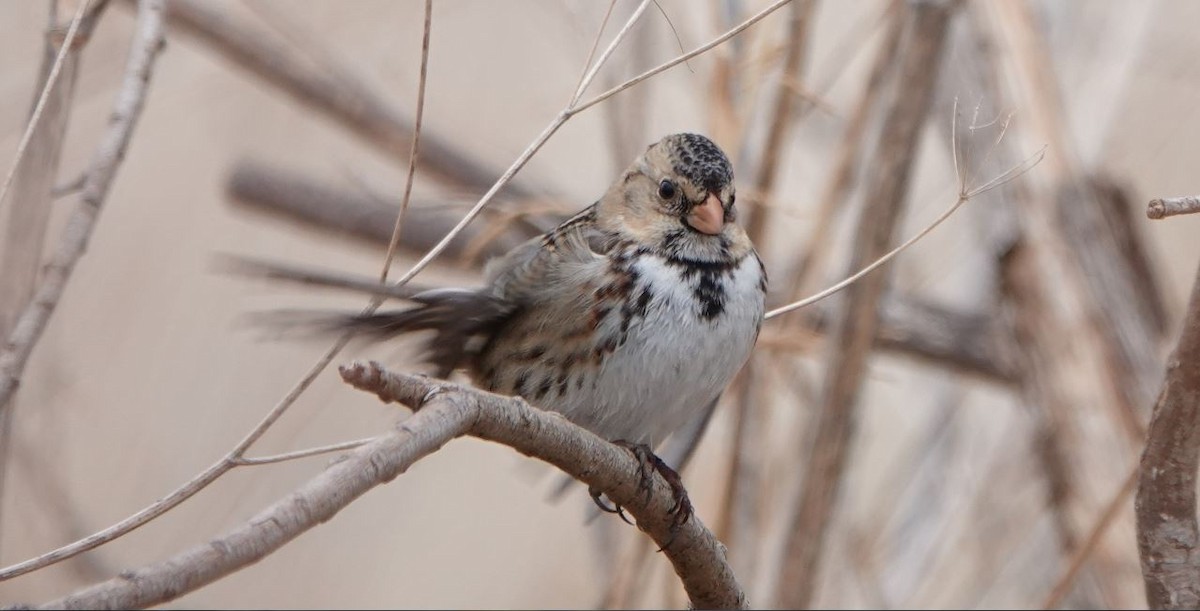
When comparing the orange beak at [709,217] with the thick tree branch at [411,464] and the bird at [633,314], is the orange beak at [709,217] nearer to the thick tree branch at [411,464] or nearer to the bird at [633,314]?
the bird at [633,314]

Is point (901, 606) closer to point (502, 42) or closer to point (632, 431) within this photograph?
point (632, 431)

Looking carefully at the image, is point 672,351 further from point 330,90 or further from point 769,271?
point 330,90

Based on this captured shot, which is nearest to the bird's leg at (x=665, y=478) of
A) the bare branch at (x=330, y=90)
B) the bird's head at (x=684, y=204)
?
the bird's head at (x=684, y=204)

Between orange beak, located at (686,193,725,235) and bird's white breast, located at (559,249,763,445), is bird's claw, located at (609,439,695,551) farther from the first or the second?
orange beak, located at (686,193,725,235)

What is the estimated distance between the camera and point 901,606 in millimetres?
3818

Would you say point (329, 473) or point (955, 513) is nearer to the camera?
point (329, 473)

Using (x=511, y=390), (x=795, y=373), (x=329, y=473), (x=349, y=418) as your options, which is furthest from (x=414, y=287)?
(x=349, y=418)

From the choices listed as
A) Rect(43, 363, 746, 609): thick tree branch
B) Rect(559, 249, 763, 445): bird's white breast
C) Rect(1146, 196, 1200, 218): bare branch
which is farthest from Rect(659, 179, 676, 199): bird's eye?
Rect(1146, 196, 1200, 218): bare branch

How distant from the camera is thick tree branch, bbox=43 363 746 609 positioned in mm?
1043

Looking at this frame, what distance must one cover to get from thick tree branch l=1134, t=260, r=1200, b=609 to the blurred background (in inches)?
17.9

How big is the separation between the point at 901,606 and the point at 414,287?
233 cm

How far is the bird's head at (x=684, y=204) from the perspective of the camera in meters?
2.31

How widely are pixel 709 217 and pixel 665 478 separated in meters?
0.42

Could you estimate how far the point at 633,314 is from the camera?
2199mm
